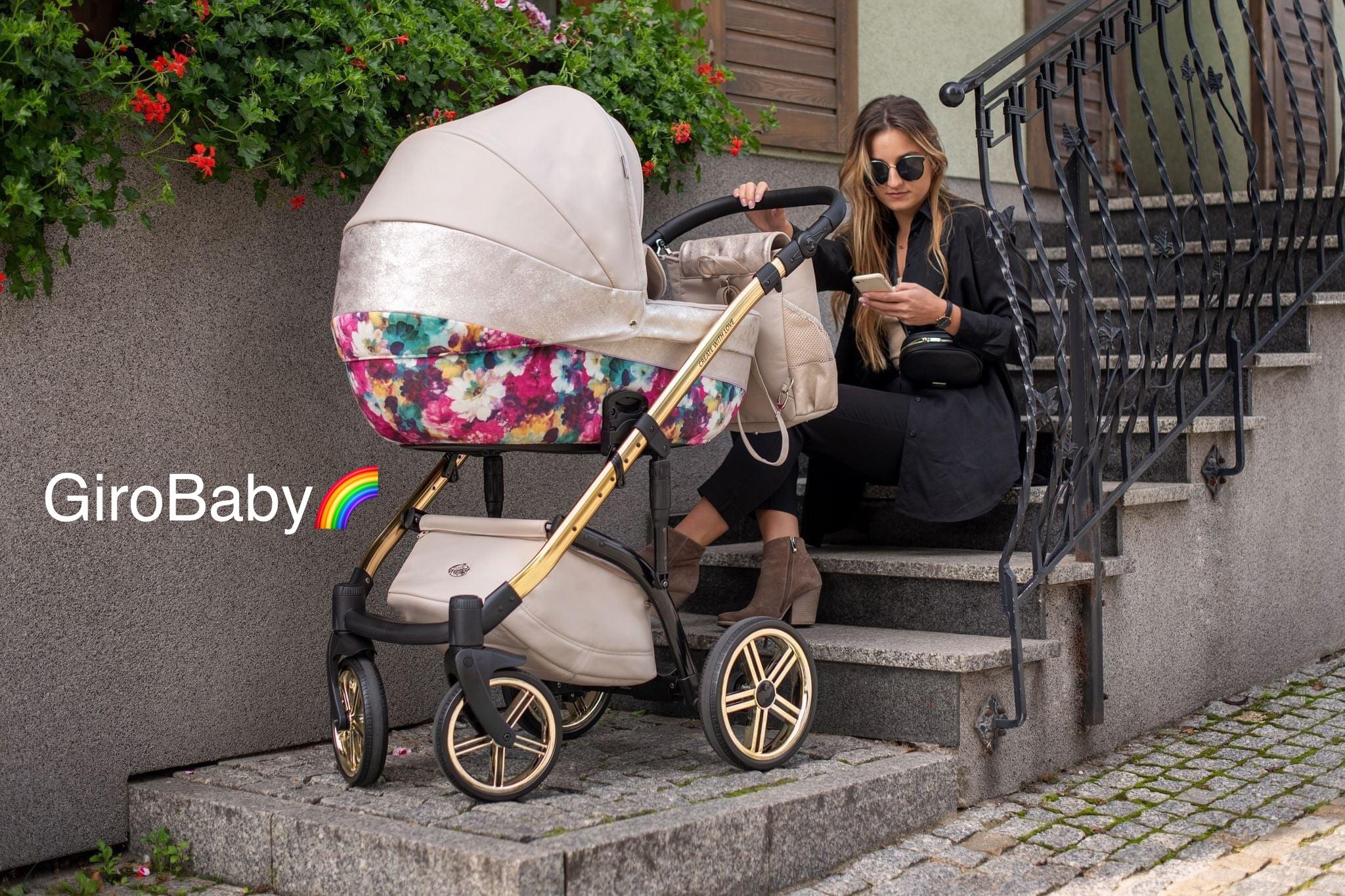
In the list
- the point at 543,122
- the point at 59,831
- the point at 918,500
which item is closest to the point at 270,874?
the point at 59,831

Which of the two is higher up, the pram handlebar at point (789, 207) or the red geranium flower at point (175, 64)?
the red geranium flower at point (175, 64)

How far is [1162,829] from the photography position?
3.47m

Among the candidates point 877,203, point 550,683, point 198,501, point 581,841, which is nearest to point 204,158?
point 198,501

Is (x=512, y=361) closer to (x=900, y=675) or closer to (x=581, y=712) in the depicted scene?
(x=581, y=712)

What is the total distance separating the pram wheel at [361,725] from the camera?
3.06 metres

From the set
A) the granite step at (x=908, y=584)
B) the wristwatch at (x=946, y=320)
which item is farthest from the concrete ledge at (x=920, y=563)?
the wristwatch at (x=946, y=320)

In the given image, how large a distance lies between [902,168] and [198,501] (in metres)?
2.03

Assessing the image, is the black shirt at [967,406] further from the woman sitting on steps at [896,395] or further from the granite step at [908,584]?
the granite step at [908,584]

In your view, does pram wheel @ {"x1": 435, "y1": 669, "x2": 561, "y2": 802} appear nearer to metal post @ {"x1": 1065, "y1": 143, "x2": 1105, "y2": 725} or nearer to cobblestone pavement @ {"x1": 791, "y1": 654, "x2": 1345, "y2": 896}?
cobblestone pavement @ {"x1": 791, "y1": 654, "x2": 1345, "y2": 896}

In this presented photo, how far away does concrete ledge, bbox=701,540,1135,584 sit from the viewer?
3834 mm

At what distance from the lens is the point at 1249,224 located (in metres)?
5.48

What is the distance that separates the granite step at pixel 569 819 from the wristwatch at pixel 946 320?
112 centimetres

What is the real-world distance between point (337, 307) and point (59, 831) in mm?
1407

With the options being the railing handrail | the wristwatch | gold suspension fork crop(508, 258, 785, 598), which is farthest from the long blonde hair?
gold suspension fork crop(508, 258, 785, 598)
